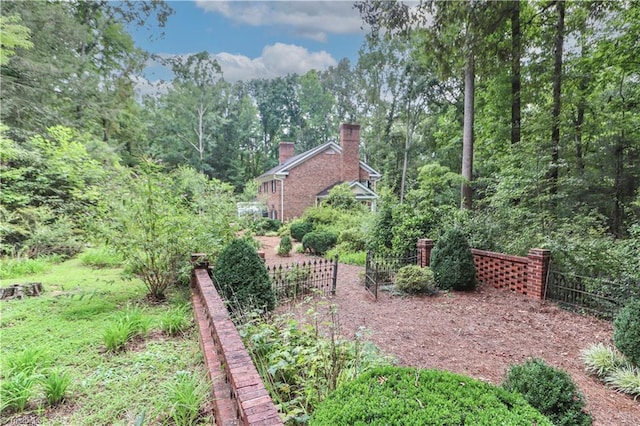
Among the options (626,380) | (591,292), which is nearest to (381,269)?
(591,292)

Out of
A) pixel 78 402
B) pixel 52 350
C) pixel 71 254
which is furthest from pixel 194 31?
pixel 78 402

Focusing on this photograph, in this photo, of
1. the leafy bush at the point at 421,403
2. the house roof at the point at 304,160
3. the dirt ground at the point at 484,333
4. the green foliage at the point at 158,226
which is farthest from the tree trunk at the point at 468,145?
the house roof at the point at 304,160

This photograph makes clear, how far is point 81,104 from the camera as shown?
1420 centimetres

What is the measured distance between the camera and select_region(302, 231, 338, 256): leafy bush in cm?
1445

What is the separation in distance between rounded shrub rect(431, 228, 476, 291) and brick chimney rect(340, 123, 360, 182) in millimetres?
16936

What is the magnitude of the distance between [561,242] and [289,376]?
6776 millimetres

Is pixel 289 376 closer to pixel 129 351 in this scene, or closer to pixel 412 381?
pixel 412 381

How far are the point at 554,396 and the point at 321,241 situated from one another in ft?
39.6

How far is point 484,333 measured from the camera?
533 cm

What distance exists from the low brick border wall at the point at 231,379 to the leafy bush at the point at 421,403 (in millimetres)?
352

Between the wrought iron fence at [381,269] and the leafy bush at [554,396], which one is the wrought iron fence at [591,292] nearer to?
the wrought iron fence at [381,269]

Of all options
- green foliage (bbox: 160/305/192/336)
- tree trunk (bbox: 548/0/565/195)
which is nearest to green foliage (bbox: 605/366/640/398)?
green foliage (bbox: 160/305/192/336)

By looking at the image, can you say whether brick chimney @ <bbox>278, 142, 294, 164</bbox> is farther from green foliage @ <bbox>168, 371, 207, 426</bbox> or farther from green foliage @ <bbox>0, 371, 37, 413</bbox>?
green foliage @ <bbox>168, 371, 207, 426</bbox>

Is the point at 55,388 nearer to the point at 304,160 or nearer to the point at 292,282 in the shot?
the point at 292,282
